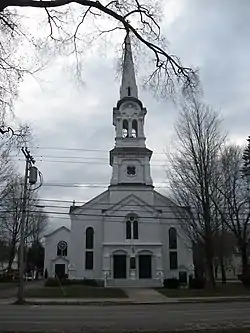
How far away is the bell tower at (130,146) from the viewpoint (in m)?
55.8

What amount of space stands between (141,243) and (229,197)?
15.9 metres

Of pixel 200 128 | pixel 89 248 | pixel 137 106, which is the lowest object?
pixel 89 248

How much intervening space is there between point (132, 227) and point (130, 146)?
1047cm

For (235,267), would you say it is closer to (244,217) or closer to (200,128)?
(244,217)

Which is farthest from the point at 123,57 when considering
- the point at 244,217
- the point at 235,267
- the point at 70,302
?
the point at 235,267

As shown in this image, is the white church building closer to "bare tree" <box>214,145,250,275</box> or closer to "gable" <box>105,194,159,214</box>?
"gable" <box>105,194,159,214</box>

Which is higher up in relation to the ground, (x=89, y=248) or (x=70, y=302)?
(x=89, y=248)

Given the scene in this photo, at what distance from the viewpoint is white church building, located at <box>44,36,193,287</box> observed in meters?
49.8

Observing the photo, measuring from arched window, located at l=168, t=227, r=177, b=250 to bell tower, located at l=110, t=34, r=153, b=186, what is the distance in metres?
6.23

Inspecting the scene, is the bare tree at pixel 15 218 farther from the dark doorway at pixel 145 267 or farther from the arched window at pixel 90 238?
the dark doorway at pixel 145 267

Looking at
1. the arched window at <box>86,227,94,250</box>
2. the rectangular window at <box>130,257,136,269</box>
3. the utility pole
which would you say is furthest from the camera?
the arched window at <box>86,227,94,250</box>

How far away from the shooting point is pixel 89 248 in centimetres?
5262

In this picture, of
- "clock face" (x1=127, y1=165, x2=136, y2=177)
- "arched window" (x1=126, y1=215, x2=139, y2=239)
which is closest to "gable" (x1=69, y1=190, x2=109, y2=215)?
"clock face" (x1=127, y1=165, x2=136, y2=177)

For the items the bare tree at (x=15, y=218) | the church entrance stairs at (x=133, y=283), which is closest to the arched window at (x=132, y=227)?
the church entrance stairs at (x=133, y=283)
